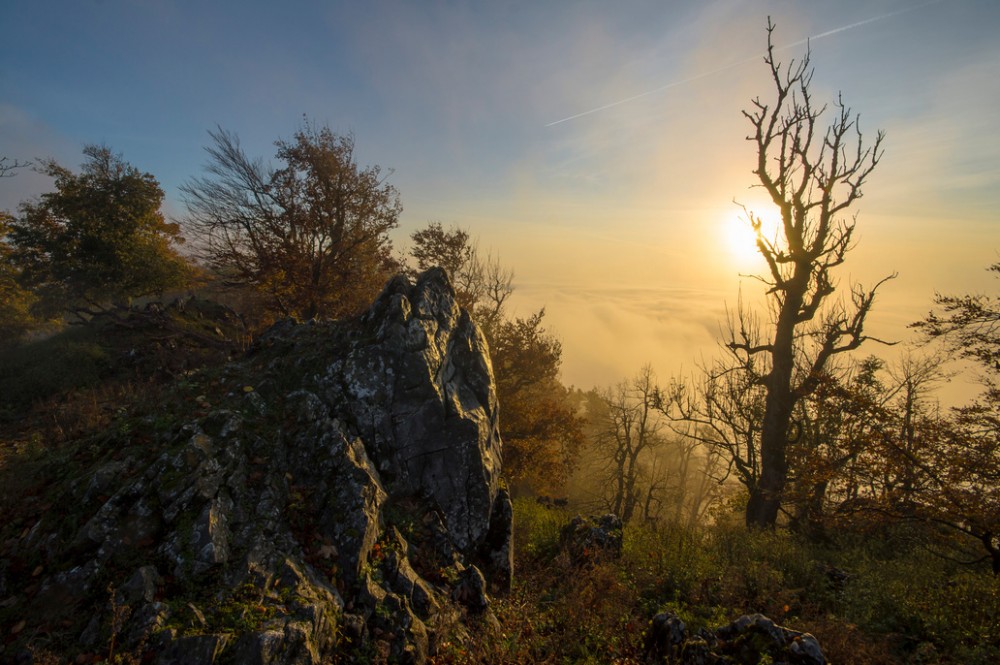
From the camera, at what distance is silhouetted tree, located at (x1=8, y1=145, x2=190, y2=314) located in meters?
24.2

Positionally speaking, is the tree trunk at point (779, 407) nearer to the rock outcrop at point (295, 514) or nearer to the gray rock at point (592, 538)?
the gray rock at point (592, 538)

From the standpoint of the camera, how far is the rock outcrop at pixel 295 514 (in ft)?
17.0

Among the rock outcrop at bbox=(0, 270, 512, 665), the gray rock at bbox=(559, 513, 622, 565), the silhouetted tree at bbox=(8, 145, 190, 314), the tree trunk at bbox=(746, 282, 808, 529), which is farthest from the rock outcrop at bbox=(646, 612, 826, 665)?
the silhouetted tree at bbox=(8, 145, 190, 314)

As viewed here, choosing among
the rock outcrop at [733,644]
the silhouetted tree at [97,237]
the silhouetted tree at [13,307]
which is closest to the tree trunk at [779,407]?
the rock outcrop at [733,644]

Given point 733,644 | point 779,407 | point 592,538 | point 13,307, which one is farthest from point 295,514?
point 13,307

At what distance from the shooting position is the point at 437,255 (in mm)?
27172

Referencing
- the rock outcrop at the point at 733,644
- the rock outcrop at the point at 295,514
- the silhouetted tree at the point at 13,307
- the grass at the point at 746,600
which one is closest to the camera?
the rock outcrop at the point at 295,514

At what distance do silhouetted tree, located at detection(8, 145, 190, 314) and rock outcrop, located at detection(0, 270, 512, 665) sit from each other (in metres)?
22.7

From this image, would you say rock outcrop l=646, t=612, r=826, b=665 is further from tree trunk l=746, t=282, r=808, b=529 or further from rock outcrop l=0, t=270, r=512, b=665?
tree trunk l=746, t=282, r=808, b=529

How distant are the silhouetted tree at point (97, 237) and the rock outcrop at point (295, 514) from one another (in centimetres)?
2269

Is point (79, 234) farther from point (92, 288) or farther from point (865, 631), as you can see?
point (865, 631)

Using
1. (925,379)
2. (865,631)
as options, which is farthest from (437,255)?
(925,379)

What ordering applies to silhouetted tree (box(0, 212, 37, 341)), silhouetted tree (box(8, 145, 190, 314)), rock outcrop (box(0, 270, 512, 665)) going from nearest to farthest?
rock outcrop (box(0, 270, 512, 665)), silhouetted tree (box(8, 145, 190, 314)), silhouetted tree (box(0, 212, 37, 341))

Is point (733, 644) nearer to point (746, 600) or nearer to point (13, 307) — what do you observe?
point (746, 600)
